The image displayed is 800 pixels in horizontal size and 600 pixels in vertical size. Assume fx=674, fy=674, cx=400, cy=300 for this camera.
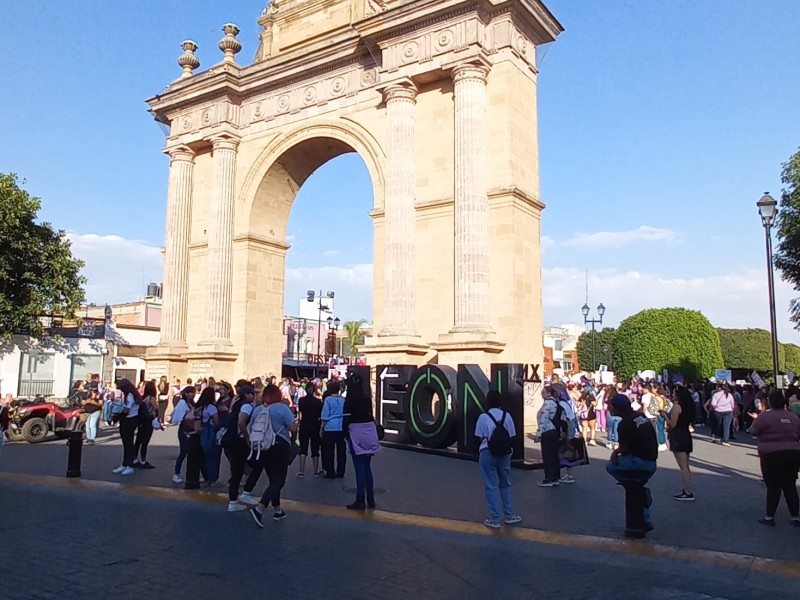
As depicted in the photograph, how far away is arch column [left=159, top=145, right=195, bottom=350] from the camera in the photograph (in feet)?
89.2

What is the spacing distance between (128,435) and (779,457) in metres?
9.96

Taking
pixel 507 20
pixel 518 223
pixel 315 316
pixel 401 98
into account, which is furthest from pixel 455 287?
pixel 315 316

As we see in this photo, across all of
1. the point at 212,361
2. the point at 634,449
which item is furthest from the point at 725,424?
the point at 212,361

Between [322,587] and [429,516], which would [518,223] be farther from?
[322,587]

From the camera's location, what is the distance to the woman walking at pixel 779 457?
317 inches

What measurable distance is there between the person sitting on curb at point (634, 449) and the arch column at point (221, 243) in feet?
66.3

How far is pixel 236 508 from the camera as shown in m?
8.84

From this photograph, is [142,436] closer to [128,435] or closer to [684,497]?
[128,435]

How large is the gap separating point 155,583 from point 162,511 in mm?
3366

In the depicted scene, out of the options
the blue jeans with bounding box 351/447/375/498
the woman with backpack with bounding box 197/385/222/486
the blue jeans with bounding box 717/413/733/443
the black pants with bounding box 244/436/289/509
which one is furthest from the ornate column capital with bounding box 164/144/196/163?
the blue jeans with bounding box 351/447/375/498

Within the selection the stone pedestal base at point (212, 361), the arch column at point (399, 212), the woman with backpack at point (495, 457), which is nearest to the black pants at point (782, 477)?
the woman with backpack at point (495, 457)

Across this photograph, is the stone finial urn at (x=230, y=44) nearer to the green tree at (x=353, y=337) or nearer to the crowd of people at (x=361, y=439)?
the crowd of people at (x=361, y=439)

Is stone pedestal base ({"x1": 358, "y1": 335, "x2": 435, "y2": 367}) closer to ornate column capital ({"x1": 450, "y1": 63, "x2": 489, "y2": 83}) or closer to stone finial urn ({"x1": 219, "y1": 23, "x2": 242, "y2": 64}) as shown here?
ornate column capital ({"x1": 450, "y1": 63, "x2": 489, "y2": 83})

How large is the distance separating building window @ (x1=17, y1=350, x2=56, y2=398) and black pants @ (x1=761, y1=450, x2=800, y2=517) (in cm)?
2902
